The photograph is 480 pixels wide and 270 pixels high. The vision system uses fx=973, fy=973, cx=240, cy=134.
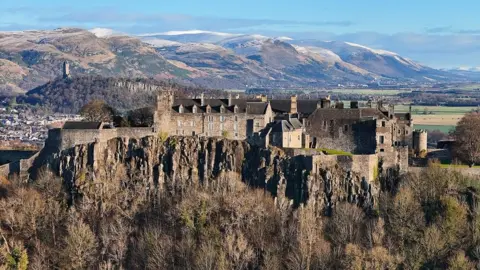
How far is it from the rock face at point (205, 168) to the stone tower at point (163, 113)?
110 centimetres

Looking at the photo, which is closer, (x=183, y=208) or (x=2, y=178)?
(x=183, y=208)

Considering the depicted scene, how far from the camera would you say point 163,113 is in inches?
3403

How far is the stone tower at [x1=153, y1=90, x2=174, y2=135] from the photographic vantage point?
283 ft

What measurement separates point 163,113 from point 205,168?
635cm

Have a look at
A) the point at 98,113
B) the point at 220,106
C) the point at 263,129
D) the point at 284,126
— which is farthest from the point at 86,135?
the point at 284,126

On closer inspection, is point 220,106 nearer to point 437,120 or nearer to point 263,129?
point 263,129

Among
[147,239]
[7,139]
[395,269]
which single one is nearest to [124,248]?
[147,239]

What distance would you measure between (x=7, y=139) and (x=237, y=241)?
8689cm

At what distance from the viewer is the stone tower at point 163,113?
86.3m

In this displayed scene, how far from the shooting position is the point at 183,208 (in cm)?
7725

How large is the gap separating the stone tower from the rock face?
110cm

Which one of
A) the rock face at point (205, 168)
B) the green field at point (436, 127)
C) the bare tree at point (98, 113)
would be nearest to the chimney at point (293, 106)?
the rock face at point (205, 168)

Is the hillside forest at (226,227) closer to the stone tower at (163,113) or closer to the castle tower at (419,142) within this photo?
the stone tower at (163,113)

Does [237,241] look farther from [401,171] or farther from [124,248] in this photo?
[401,171]
